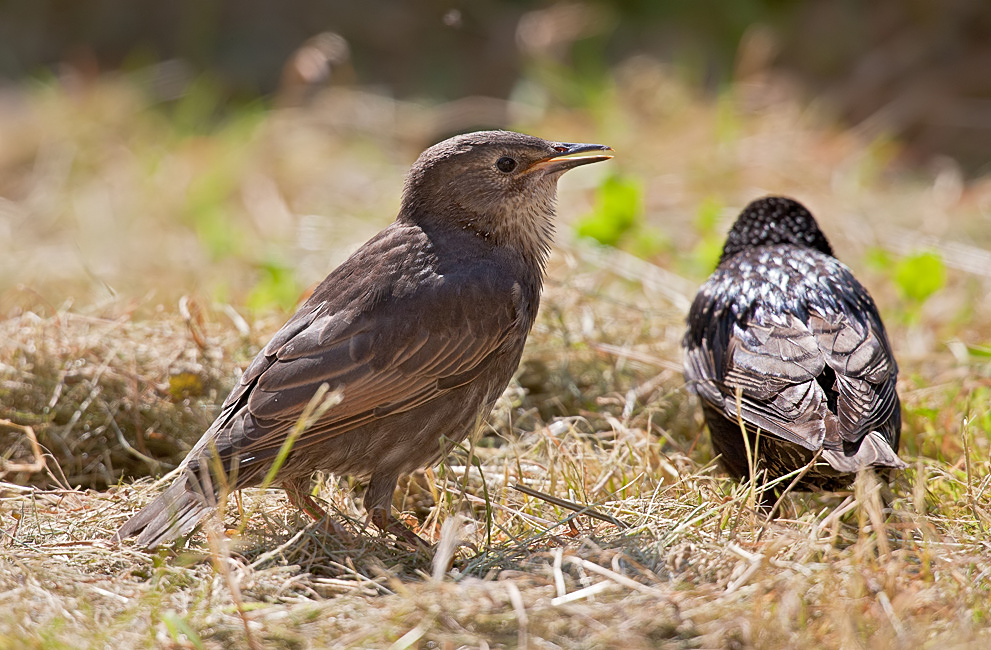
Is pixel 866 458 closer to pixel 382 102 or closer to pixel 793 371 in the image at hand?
pixel 793 371

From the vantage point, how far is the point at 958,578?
2701 millimetres

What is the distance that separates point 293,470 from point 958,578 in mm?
1986

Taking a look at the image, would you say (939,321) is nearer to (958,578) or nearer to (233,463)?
(958,578)

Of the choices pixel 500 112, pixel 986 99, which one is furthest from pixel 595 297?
pixel 986 99

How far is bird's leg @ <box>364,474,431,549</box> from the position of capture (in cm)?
331

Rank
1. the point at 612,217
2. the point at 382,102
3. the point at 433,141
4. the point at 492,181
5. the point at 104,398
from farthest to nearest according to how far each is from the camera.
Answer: the point at 382,102, the point at 433,141, the point at 612,217, the point at 104,398, the point at 492,181

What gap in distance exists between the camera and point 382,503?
132 inches

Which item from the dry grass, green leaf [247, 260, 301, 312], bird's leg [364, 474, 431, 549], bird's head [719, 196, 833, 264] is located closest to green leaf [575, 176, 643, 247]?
the dry grass

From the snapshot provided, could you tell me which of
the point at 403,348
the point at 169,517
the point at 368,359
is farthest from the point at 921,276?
the point at 169,517

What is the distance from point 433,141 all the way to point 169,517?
5.26 metres

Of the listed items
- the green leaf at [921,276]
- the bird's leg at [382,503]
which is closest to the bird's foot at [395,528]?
the bird's leg at [382,503]

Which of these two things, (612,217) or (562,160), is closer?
(562,160)

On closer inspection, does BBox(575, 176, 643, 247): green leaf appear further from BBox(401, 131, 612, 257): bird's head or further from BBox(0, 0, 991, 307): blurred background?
BBox(401, 131, 612, 257): bird's head

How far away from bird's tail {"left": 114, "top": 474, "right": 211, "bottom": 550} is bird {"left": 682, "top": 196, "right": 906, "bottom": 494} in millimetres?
1710
